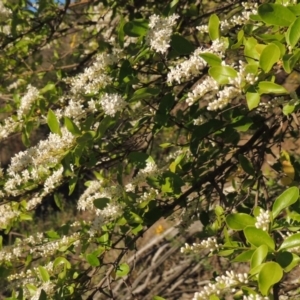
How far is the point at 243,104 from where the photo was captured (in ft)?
4.93

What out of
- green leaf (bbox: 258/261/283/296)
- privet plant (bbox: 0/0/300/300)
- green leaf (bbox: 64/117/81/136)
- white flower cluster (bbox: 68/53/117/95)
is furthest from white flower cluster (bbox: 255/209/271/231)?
white flower cluster (bbox: 68/53/117/95)

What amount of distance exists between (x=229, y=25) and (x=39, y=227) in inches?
176

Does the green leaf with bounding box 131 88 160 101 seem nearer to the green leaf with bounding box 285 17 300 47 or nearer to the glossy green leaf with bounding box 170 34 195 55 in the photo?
the glossy green leaf with bounding box 170 34 195 55

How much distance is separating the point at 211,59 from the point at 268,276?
0.43 metres

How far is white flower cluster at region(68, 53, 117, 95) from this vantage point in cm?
142

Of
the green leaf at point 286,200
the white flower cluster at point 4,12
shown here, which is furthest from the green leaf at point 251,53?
the white flower cluster at point 4,12

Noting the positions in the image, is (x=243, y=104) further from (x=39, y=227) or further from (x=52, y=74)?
(x=39, y=227)

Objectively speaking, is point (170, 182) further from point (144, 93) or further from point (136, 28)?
point (136, 28)

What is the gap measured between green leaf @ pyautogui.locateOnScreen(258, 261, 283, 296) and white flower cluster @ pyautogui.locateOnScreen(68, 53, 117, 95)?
27.3 inches

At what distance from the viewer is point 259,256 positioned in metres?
0.91

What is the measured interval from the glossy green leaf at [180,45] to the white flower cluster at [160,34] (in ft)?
0.09

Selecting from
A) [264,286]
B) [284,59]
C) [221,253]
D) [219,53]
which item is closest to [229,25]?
[219,53]

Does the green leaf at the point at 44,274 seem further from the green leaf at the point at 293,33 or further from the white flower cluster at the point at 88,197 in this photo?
the green leaf at the point at 293,33

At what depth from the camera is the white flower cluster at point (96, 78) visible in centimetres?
142
